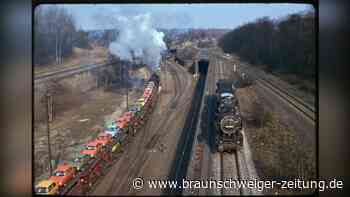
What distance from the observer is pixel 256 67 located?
372 cm

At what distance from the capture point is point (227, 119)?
371 cm

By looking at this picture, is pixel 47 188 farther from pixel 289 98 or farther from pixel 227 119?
pixel 289 98

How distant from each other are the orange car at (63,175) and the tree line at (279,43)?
65.2 inches

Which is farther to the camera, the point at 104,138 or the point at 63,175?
the point at 104,138

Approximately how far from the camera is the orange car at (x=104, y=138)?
12.1 feet

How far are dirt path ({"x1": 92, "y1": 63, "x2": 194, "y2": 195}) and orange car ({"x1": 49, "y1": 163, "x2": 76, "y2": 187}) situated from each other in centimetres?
24

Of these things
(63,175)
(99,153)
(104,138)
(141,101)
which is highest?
(141,101)

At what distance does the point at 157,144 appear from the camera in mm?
3686

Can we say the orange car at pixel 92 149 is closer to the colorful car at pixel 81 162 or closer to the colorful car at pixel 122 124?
the colorful car at pixel 81 162

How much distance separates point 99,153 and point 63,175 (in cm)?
34

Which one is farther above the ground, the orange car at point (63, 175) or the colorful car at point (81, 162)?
the colorful car at point (81, 162)

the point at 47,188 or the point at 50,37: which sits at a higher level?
the point at 50,37

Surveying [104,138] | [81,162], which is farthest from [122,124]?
[81,162]

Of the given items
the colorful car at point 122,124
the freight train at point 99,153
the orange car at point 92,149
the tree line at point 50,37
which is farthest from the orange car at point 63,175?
the tree line at point 50,37
